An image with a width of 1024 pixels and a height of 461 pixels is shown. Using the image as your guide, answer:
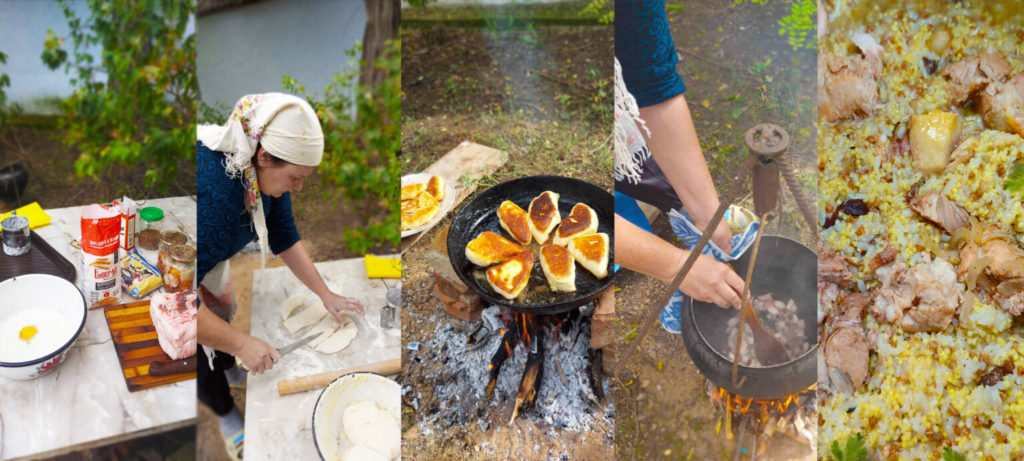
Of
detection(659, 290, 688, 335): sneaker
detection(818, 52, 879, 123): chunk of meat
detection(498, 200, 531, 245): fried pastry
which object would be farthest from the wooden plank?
detection(818, 52, 879, 123): chunk of meat

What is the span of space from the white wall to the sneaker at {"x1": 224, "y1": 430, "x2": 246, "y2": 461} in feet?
3.41

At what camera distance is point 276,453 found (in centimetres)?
197

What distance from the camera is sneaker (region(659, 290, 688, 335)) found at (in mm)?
1890

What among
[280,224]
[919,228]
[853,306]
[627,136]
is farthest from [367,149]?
[919,228]

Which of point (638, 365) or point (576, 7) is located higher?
point (576, 7)

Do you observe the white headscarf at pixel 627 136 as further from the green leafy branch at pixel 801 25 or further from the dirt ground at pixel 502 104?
→ the green leafy branch at pixel 801 25

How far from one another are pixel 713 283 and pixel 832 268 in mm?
418

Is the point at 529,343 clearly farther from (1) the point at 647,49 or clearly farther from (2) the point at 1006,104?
(2) the point at 1006,104

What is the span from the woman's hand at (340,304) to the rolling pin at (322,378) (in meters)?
0.17

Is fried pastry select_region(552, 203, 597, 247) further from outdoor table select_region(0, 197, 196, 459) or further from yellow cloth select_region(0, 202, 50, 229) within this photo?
yellow cloth select_region(0, 202, 50, 229)

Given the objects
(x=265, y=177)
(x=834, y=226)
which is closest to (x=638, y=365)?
(x=834, y=226)

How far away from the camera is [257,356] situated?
2002 mm

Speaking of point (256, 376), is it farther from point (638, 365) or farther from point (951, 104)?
point (951, 104)

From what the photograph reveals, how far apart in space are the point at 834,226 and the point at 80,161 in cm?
262
